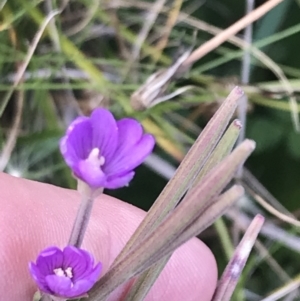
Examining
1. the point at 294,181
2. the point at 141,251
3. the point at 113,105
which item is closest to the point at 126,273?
the point at 141,251

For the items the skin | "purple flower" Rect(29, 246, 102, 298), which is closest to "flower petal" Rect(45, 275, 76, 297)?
"purple flower" Rect(29, 246, 102, 298)

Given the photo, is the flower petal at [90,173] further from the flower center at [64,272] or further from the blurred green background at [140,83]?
the blurred green background at [140,83]

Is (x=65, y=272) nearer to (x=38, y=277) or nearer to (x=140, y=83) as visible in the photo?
(x=38, y=277)

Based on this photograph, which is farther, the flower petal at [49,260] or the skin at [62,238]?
the skin at [62,238]

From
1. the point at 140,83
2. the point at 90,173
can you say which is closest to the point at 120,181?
the point at 90,173

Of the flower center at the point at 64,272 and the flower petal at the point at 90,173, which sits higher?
the flower petal at the point at 90,173

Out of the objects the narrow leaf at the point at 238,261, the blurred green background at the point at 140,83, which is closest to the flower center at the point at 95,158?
the narrow leaf at the point at 238,261

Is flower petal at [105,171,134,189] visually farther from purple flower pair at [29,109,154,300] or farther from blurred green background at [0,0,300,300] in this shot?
blurred green background at [0,0,300,300]
